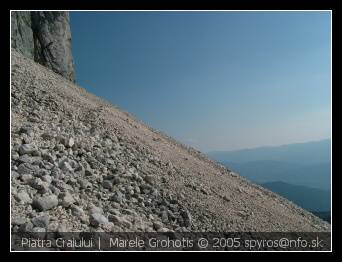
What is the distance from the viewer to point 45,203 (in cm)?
729

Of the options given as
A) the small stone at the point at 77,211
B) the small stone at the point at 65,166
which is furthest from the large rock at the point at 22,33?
the small stone at the point at 77,211

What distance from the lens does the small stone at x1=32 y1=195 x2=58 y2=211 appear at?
7.22m

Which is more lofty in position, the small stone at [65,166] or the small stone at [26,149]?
the small stone at [26,149]

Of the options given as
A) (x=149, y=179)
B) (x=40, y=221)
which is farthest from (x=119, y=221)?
(x=149, y=179)

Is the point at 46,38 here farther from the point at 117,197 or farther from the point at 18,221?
the point at 18,221

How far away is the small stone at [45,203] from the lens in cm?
722

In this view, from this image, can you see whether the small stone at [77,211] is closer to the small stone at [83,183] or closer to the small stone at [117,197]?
the small stone at [83,183]

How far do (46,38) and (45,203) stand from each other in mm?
29144

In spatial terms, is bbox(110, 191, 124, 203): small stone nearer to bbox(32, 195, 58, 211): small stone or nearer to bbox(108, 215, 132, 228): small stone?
bbox(108, 215, 132, 228): small stone

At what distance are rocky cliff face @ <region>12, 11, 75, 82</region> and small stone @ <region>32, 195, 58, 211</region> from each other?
2388 centimetres

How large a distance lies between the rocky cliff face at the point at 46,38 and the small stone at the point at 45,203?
23883mm

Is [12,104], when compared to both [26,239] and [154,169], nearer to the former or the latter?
[154,169]
